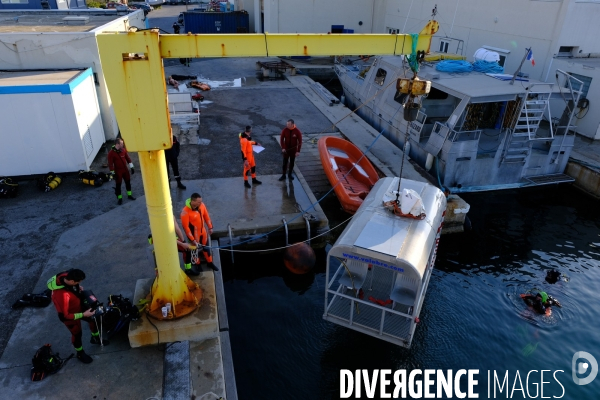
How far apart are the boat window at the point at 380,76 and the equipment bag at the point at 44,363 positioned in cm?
1376

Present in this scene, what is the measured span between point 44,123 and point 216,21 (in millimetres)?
23309

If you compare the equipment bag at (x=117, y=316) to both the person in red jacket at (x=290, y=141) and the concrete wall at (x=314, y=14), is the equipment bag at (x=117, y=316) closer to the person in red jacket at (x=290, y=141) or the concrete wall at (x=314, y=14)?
the person in red jacket at (x=290, y=141)

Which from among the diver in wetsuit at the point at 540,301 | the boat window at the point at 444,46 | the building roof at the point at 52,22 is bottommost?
the diver in wetsuit at the point at 540,301

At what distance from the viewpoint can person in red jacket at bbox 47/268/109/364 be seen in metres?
4.96

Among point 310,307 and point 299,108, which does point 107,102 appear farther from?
point 310,307

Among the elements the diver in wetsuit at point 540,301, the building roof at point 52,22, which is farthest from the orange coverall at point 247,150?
the building roof at point 52,22

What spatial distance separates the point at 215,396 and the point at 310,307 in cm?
320

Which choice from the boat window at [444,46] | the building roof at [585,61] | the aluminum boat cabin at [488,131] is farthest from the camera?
the boat window at [444,46]

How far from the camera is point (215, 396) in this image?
16.7ft

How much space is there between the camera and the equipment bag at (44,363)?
17.1 feet

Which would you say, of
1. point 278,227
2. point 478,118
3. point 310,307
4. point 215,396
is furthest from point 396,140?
point 215,396

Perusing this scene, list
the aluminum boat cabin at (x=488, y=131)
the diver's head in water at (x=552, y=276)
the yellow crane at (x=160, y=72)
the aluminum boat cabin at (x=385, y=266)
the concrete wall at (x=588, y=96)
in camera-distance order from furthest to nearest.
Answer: the concrete wall at (x=588, y=96)
the aluminum boat cabin at (x=488, y=131)
the diver's head in water at (x=552, y=276)
the aluminum boat cabin at (x=385, y=266)
the yellow crane at (x=160, y=72)

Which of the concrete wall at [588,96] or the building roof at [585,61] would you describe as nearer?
the concrete wall at [588,96]

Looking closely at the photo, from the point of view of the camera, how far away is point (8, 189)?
31.4 feet
